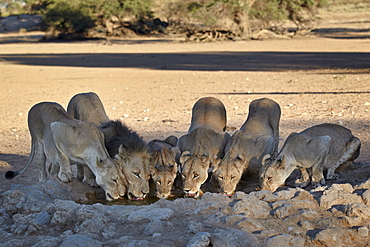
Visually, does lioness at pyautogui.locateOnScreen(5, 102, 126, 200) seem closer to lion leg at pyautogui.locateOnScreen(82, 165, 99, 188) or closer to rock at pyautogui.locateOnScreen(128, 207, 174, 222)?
lion leg at pyautogui.locateOnScreen(82, 165, 99, 188)

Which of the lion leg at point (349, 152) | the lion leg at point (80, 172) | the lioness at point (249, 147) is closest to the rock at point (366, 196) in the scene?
the lion leg at point (349, 152)

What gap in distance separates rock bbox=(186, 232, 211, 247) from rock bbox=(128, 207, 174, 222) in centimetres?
65

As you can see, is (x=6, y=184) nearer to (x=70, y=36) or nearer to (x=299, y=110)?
(x=299, y=110)

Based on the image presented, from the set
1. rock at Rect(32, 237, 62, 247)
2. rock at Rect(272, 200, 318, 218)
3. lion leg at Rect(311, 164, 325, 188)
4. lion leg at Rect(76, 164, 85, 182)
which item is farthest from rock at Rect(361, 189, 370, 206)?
lion leg at Rect(76, 164, 85, 182)

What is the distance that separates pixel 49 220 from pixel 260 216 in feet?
6.38

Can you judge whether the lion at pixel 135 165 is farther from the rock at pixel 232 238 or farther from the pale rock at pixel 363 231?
the pale rock at pixel 363 231

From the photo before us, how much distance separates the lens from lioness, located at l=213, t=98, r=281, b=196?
637 centimetres

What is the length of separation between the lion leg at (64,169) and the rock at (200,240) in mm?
2558

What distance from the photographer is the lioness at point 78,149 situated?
6.20 metres

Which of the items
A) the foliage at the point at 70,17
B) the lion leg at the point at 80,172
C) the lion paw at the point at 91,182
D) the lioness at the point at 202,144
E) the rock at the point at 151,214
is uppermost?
the rock at the point at 151,214

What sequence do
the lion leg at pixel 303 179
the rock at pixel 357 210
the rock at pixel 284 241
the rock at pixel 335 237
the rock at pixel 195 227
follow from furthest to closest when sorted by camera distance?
the lion leg at pixel 303 179 → the rock at pixel 357 210 → the rock at pixel 195 227 → the rock at pixel 335 237 → the rock at pixel 284 241

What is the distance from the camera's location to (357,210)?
4.81m

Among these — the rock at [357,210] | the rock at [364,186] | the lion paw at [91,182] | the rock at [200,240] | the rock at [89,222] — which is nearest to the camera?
the rock at [200,240]

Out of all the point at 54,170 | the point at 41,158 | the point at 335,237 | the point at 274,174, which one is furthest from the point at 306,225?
the point at 41,158
